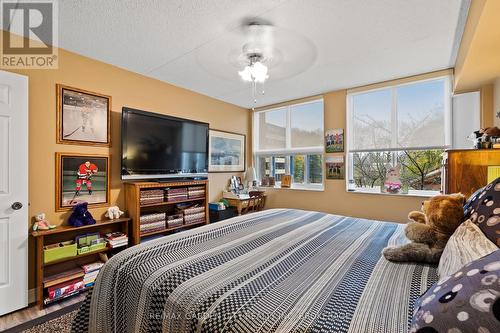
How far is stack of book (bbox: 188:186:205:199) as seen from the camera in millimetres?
3196

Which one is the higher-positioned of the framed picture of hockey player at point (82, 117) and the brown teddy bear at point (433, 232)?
the framed picture of hockey player at point (82, 117)

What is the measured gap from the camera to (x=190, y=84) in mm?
3293

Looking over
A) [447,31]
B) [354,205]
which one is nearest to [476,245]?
[447,31]

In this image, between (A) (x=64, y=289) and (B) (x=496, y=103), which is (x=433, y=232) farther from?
(A) (x=64, y=289)

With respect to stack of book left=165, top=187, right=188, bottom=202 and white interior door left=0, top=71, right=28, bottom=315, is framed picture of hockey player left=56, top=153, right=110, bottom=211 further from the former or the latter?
stack of book left=165, top=187, right=188, bottom=202

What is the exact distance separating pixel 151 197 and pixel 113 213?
16.8 inches

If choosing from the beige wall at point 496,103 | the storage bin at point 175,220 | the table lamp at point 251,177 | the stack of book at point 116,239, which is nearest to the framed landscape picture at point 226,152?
the table lamp at point 251,177

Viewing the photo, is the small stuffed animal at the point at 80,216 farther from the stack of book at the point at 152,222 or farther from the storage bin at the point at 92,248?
the stack of book at the point at 152,222

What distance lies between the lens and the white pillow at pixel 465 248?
0.78 meters

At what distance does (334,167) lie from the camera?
11.6 feet

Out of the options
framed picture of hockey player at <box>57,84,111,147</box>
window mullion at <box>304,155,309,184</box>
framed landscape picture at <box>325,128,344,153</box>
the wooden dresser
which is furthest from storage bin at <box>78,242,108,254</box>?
the wooden dresser

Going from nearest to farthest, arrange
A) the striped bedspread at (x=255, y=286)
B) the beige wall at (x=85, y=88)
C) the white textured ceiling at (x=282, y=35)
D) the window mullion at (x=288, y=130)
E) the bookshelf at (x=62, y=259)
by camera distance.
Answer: the striped bedspread at (x=255, y=286) < the white textured ceiling at (x=282, y=35) < the bookshelf at (x=62, y=259) < the beige wall at (x=85, y=88) < the window mullion at (x=288, y=130)

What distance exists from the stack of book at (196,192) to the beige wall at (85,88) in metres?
0.84

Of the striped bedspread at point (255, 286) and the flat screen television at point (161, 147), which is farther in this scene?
the flat screen television at point (161, 147)
